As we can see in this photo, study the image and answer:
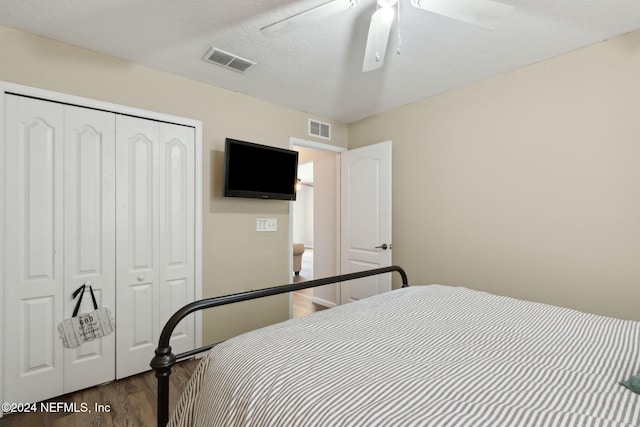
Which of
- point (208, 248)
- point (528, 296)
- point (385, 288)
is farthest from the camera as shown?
point (385, 288)

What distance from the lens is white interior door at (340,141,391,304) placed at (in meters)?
3.07

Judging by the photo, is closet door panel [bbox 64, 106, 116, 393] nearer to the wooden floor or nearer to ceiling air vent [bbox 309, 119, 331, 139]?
the wooden floor

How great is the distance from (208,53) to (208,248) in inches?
62.5

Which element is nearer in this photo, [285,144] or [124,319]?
[124,319]

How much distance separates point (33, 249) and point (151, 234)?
68 cm

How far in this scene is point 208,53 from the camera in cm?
213

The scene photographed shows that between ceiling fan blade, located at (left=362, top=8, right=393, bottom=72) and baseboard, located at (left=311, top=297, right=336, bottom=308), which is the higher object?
ceiling fan blade, located at (left=362, top=8, right=393, bottom=72)

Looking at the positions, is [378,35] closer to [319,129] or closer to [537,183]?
[537,183]

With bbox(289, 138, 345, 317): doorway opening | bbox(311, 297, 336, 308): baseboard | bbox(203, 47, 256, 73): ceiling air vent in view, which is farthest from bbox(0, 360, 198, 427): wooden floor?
bbox(203, 47, 256, 73): ceiling air vent

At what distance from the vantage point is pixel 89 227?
2064 millimetres

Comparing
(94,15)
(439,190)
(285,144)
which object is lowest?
(439,190)

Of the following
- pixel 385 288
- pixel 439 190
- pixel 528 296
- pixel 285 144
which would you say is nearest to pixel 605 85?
pixel 439 190

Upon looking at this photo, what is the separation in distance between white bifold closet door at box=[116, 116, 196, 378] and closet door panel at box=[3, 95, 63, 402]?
1.14 feet

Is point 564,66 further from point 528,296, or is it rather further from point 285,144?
point 285,144
